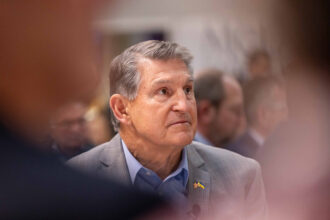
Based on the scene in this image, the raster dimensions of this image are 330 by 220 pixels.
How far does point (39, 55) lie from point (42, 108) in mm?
56

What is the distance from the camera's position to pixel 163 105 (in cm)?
131

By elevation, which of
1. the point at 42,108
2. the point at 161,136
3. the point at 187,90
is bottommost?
the point at 161,136

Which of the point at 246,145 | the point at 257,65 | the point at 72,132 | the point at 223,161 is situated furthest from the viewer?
the point at 257,65

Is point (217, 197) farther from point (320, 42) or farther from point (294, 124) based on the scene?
point (320, 42)

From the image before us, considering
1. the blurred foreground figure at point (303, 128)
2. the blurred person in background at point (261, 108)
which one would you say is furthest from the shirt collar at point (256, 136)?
the blurred foreground figure at point (303, 128)

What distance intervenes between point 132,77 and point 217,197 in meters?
0.37

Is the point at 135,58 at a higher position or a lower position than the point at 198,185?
higher

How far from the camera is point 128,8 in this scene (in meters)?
0.59

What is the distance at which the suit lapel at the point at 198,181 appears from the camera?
1308 mm

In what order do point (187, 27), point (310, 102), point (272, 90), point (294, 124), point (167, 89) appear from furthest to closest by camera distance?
point (187, 27) → point (272, 90) → point (167, 89) → point (294, 124) → point (310, 102)

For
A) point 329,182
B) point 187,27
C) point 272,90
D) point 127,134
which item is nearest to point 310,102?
point 329,182

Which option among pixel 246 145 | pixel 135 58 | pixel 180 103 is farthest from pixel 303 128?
pixel 246 145

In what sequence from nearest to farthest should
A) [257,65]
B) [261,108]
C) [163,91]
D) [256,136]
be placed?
[163,91]
[256,136]
[261,108]
[257,65]

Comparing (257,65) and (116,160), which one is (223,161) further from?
(257,65)
